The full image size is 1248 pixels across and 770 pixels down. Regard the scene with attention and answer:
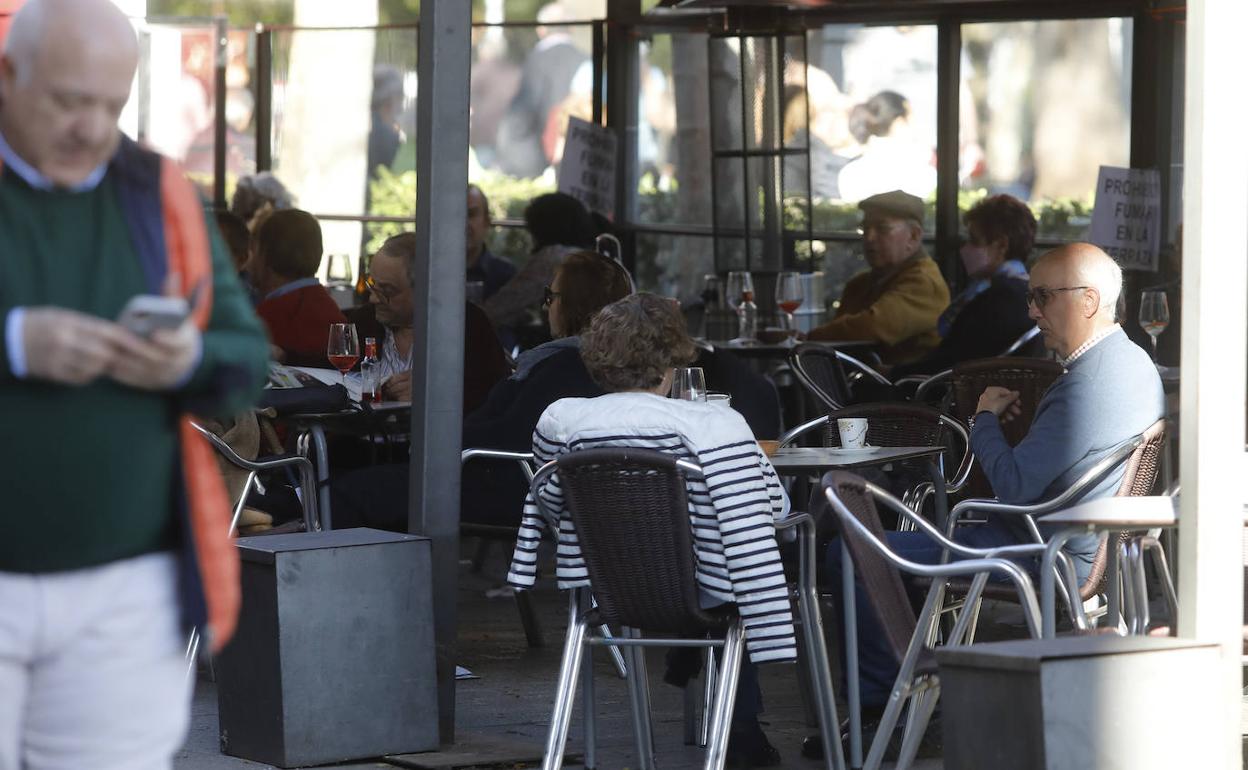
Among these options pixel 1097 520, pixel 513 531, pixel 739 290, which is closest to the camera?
pixel 1097 520

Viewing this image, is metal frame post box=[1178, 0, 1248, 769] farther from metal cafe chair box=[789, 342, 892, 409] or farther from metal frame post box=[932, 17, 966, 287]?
metal frame post box=[932, 17, 966, 287]

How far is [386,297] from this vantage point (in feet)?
21.1

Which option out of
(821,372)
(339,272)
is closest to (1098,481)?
(821,372)

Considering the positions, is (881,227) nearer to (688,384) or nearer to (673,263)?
(673,263)

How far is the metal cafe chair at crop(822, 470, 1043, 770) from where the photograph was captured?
11.9ft

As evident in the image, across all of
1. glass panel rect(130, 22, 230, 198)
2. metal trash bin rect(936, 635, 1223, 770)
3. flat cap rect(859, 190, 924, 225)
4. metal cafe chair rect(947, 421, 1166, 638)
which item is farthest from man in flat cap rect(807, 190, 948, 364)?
glass panel rect(130, 22, 230, 198)

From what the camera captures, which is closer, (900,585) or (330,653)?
(900,585)

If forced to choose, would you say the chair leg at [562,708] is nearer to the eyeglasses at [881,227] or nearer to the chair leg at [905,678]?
the chair leg at [905,678]

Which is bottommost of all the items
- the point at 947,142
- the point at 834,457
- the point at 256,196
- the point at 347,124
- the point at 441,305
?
the point at 834,457

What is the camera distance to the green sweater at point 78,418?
2.14 meters

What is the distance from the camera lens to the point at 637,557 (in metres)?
4.05

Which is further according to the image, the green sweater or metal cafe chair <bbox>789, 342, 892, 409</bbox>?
metal cafe chair <bbox>789, 342, 892, 409</bbox>

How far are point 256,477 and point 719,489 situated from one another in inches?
90.1

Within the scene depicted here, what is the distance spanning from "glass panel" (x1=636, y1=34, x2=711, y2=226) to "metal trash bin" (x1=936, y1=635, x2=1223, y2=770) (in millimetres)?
9420
